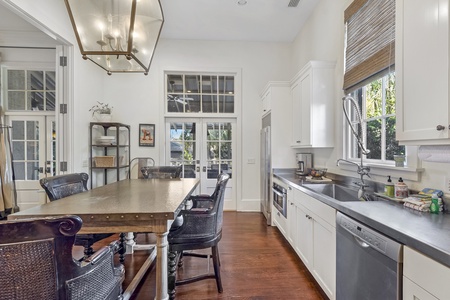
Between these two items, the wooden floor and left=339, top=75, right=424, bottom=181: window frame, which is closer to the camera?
left=339, top=75, right=424, bottom=181: window frame

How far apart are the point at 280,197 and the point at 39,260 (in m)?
2.88

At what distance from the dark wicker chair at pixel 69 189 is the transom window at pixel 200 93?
273 centimetres

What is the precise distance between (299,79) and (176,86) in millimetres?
2580

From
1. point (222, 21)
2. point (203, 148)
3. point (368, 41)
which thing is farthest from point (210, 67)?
point (368, 41)

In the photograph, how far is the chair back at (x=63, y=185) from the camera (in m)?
1.92

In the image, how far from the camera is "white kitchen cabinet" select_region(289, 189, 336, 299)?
5.62ft

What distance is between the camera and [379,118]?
226cm

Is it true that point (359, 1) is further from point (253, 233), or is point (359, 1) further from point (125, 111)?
point (125, 111)

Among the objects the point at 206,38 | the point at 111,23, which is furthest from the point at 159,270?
the point at 206,38

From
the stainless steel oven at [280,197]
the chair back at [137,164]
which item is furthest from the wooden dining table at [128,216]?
the chair back at [137,164]

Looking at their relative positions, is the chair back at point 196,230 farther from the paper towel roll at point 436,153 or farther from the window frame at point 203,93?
the window frame at point 203,93

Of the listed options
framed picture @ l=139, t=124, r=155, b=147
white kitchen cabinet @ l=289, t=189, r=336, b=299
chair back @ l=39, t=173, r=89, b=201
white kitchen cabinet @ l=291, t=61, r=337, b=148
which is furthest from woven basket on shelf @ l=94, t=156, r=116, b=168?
white kitchen cabinet @ l=291, t=61, r=337, b=148

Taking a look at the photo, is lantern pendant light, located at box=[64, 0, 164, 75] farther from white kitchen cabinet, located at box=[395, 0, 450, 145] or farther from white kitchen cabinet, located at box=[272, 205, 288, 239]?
white kitchen cabinet, located at box=[272, 205, 288, 239]

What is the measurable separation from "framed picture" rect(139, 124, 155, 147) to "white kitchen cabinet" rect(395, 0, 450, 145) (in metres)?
4.06
